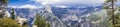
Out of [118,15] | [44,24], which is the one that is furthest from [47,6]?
[118,15]

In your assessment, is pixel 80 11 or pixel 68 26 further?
pixel 80 11

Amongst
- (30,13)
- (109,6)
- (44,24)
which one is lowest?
(30,13)

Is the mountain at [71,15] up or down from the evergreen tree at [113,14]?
down

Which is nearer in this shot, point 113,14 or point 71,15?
point 113,14

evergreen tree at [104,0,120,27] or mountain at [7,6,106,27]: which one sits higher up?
evergreen tree at [104,0,120,27]

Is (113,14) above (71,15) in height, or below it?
A: above

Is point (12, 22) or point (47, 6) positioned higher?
point (12, 22)

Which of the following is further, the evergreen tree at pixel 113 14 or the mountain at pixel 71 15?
the mountain at pixel 71 15

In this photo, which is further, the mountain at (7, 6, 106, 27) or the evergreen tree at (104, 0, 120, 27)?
the mountain at (7, 6, 106, 27)

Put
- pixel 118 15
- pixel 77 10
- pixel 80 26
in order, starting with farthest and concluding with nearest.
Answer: pixel 77 10 < pixel 80 26 < pixel 118 15

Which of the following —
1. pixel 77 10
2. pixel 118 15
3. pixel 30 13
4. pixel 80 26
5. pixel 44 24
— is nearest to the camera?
pixel 118 15

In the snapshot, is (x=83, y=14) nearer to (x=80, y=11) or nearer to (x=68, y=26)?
(x=80, y=11)
